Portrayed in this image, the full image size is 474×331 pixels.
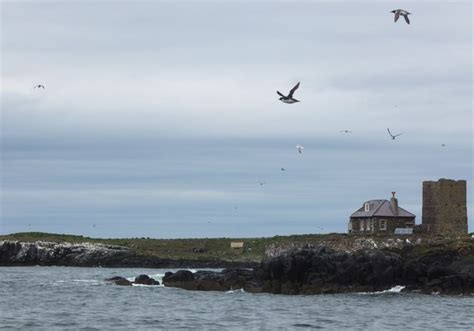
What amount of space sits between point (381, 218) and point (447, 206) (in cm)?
A: 781

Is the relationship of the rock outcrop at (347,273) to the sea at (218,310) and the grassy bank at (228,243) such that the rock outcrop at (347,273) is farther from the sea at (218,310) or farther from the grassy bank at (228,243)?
the grassy bank at (228,243)

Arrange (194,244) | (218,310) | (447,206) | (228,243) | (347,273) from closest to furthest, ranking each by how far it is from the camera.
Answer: (218,310)
(347,273)
(447,206)
(228,243)
(194,244)

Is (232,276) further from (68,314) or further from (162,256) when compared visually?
(162,256)

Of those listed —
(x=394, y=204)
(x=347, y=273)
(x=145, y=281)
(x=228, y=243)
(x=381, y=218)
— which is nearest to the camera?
(x=347, y=273)

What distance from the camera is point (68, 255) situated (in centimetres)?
11931

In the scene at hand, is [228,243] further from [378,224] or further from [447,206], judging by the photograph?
[447,206]

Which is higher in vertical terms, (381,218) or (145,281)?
(381,218)

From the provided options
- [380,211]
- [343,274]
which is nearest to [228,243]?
[380,211]

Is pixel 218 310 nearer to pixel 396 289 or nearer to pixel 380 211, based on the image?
pixel 396 289

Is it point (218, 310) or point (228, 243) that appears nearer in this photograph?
point (218, 310)

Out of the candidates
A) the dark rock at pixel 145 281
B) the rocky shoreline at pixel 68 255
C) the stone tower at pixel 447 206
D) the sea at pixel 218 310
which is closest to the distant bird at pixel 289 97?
the sea at pixel 218 310

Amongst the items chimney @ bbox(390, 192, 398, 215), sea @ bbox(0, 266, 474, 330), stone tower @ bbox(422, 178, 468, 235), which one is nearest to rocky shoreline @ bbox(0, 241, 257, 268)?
chimney @ bbox(390, 192, 398, 215)

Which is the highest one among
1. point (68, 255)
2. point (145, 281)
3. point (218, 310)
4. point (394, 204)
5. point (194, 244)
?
point (394, 204)

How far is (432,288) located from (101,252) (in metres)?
60.6
